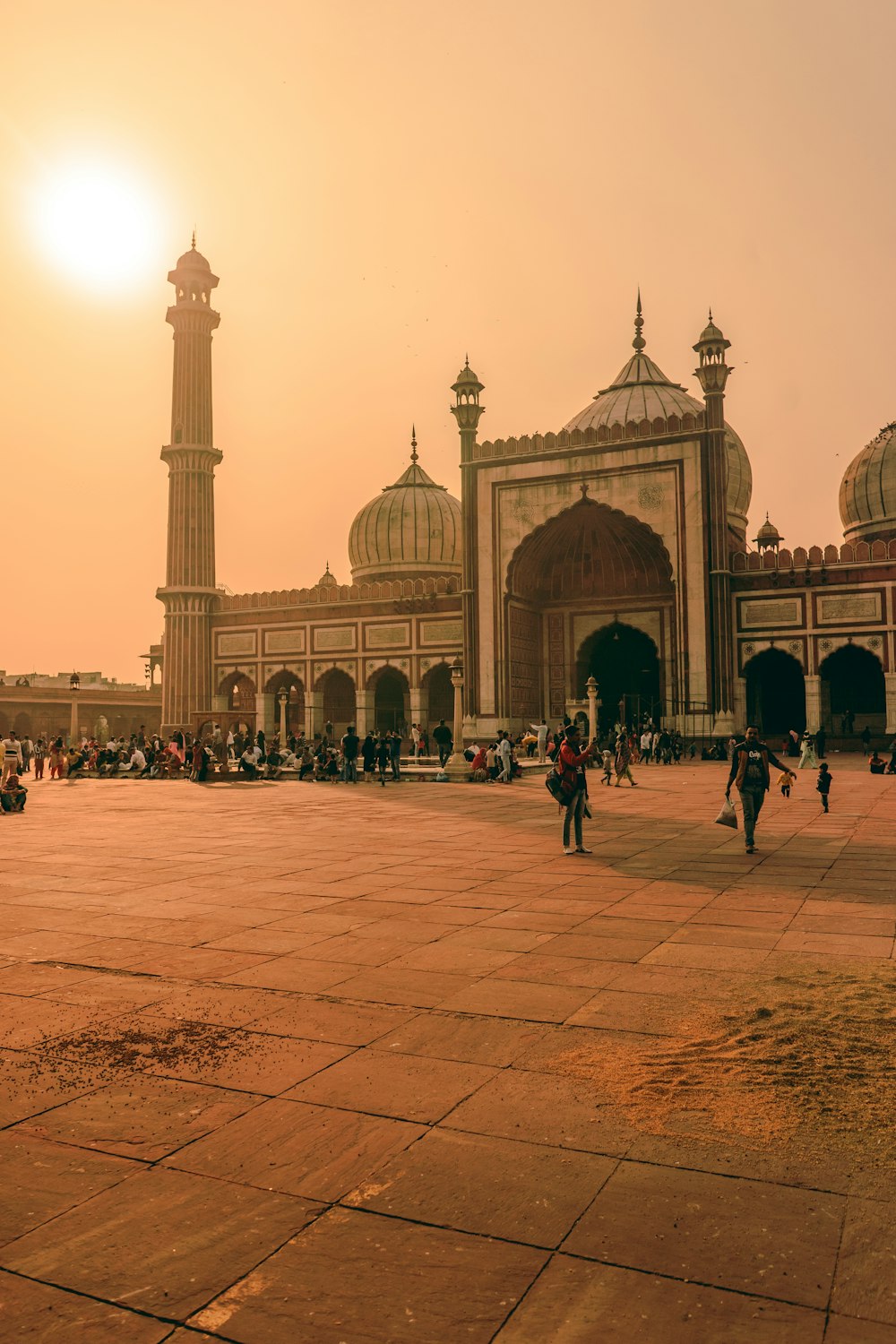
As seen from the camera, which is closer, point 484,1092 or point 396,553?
point 484,1092

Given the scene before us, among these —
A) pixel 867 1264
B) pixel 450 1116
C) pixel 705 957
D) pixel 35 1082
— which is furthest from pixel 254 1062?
pixel 705 957

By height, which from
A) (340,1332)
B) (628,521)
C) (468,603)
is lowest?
(340,1332)

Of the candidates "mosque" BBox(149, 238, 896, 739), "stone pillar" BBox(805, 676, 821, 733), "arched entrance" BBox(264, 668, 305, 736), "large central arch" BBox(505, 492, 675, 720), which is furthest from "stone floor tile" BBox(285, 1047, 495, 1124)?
"arched entrance" BBox(264, 668, 305, 736)

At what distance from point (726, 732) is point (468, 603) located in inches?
358

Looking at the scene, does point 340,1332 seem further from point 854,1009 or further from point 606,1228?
point 854,1009

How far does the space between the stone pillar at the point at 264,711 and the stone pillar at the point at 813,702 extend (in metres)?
19.2

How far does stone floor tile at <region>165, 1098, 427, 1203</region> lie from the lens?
277 cm

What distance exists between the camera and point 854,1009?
4227 millimetres

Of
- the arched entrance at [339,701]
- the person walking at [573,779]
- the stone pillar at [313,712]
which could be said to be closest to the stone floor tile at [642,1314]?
the person walking at [573,779]

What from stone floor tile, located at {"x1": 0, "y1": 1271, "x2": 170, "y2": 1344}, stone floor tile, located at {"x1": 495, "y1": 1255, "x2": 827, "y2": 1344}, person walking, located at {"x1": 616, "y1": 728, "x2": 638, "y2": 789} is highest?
person walking, located at {"x1": 616, "y1": 728, "x2": 638, "y2": 789}

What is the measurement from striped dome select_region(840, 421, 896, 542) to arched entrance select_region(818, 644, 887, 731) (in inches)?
285

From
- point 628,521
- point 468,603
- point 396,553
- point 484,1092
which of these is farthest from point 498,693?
point 484,1092

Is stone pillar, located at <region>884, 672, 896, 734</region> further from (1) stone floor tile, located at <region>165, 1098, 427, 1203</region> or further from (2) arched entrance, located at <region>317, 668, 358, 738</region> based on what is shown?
(1) stone floor tile, located at <region>165, 1098, 427, 1203</region>

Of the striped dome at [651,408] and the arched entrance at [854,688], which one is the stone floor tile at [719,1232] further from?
the striped dome at [651,408]
